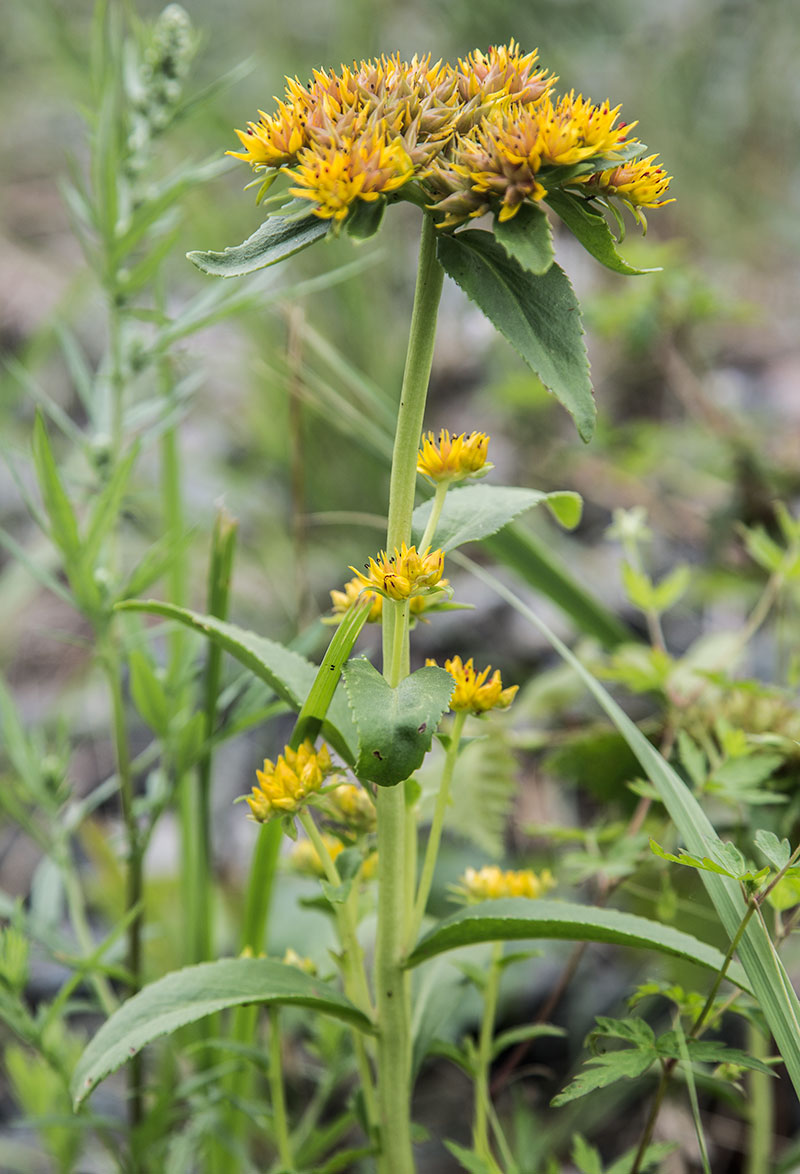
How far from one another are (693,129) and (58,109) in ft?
7.76

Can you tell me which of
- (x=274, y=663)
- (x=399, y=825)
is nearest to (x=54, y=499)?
(x=274, y=663)

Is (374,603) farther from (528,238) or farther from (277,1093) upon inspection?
(277,1093)

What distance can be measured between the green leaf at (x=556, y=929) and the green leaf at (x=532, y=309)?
0.84 feet

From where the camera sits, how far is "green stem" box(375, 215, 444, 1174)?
46cm

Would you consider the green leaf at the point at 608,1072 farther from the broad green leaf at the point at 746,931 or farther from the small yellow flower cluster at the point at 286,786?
the small yellow flower cluster at the point at 286,786

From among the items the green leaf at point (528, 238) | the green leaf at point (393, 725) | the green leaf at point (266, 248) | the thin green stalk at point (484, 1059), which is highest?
the green leaf at point (266, 248)

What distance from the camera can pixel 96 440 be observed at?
752 mm

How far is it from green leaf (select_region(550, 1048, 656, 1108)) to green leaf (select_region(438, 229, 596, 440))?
327 mm

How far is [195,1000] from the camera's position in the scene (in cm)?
49

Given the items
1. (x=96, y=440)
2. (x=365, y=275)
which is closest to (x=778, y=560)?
(x=96, y=440)

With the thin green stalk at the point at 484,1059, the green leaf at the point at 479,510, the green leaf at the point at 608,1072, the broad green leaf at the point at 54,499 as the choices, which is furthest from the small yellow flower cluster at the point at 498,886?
the broad green leaf at the point at 54,499

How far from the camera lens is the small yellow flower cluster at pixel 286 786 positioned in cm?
46

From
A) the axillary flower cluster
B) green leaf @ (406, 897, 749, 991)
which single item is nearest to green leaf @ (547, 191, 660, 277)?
the axillary flower cluster

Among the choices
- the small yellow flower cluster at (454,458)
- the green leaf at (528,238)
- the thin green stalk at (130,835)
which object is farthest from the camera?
the thin green stalk at (130,835)
